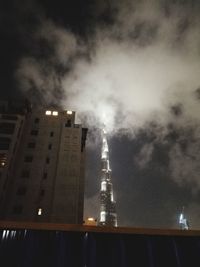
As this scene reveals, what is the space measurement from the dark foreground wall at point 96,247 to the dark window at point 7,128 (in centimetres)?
4604

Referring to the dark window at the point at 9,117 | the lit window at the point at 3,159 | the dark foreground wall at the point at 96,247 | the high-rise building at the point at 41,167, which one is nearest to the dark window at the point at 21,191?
the high-rise building at the point at 41,167

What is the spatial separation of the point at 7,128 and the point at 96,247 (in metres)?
48.0

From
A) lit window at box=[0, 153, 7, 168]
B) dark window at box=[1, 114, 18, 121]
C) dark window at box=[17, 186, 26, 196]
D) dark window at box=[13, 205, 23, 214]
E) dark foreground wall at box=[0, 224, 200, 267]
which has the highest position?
dark window at box=[1, 114, 18, 121]

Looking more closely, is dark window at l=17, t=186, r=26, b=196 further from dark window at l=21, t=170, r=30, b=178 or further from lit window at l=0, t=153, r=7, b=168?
lit window at l=0, t=153, r=7, b=168

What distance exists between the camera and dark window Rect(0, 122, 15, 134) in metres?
52.8

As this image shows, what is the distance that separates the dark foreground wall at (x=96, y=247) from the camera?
29.6ft

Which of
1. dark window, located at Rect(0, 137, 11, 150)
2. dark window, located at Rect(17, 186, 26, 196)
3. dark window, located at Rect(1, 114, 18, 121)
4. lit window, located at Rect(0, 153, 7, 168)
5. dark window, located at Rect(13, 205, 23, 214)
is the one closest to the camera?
lit window, located at Rect(0, 153, 7, 168)

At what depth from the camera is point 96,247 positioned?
31.0ft

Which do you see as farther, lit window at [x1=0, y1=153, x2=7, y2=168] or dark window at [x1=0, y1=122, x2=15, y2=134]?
dark window at [x1=0, y1=122, x2=15, y2=134]

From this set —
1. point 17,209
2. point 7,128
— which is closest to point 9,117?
point 7,128

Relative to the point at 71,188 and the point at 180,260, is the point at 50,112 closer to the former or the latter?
the point at 71,188

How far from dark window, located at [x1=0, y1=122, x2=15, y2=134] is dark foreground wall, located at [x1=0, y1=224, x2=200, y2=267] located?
4604 centimetres

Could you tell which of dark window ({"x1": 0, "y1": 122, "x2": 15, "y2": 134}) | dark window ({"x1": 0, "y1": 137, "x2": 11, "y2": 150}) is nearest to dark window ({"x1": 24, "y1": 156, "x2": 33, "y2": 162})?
dark window ({"x1": 0, "y1": 122, "x2": 15, "y2": 134})

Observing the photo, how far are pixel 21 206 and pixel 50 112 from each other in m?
28.3
